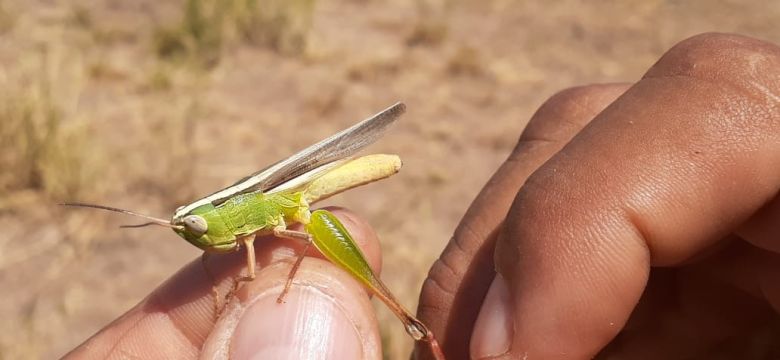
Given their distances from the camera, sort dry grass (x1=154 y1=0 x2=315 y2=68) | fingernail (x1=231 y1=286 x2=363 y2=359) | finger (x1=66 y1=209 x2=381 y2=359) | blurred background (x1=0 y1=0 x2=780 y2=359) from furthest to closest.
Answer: dry grass (x1=154 y1=0 x2=315 y2=68) < blurred background (x1=0 y1=0 x2=780 y2=359) < finger (x1=66 y1=209 x2=381 y2=359) < fingernail (x1=231 y1=286 x2=363 y2=359)

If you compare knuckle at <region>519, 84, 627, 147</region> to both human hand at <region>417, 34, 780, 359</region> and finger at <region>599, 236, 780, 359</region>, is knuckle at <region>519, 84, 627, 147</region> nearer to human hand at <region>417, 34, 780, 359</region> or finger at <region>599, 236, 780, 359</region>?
human hand at <region>417, 34, 780, 359</region>

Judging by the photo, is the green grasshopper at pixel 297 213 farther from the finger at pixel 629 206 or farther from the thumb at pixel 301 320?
the finger at pixel 629 206

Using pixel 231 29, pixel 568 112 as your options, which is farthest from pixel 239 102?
pixel 568 112

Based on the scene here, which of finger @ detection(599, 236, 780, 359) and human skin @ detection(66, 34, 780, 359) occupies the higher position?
human skin @ detection(66, 34, 780, 359)

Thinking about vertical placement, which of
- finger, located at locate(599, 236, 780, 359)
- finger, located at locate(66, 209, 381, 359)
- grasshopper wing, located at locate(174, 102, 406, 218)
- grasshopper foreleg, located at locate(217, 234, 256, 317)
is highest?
grasshopper wing, located at locate(174, 102, 406, 218)

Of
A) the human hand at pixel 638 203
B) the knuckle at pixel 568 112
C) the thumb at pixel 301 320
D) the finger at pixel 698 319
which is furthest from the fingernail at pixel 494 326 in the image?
the knuckle at pixel 568 112

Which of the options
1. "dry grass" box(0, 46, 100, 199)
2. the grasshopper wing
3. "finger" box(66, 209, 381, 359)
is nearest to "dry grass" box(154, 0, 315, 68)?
"dry grass" box(0, 46, 100, 199)
